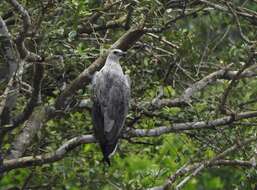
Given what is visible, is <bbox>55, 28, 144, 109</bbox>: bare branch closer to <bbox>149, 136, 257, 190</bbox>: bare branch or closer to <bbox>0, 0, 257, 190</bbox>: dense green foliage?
<bbox>0, 0, 257, 190</bbox>: dense green foliage

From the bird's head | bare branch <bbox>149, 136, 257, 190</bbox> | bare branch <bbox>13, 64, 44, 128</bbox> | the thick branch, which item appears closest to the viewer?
bare branch <bbox>149, 136, 257, 190</bbox>

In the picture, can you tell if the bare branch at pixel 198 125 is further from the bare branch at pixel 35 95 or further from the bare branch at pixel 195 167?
the bare branch at pixel 35 95

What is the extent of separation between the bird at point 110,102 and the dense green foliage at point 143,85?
0.13m

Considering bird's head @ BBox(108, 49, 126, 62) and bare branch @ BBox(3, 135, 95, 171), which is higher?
bird's head @ BBox(108, 49, 126, 62)

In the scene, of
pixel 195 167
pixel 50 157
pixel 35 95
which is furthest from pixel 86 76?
pixel 195 167

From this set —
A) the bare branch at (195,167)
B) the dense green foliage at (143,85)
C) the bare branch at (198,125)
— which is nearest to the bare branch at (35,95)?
the dense green foliage at (143,85)

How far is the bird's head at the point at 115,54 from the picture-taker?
673cm

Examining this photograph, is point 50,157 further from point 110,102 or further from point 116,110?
point 110,102

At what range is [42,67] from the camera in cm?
639

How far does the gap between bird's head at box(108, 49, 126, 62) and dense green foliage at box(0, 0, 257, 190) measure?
0.09m

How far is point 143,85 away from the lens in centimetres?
740

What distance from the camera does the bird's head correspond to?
265 inches

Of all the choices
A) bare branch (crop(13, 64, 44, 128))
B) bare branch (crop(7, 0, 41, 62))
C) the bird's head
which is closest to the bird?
the bird's head

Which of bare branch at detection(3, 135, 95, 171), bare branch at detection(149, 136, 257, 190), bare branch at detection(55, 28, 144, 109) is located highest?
bare branch at detection(55, 28, 144, 109)
